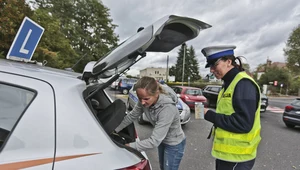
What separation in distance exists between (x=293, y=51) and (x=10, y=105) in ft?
171

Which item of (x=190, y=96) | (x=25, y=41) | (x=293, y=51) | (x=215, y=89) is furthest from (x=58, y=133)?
(x=293, y=51)

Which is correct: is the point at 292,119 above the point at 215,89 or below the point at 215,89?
below

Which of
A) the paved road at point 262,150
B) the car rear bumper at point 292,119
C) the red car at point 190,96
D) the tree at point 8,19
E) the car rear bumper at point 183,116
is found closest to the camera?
the paved road at point 262,150

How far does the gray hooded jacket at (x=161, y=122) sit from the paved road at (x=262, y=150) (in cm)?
196

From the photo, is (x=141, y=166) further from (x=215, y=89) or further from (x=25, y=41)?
(x=215, y=89)

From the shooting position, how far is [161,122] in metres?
1.72

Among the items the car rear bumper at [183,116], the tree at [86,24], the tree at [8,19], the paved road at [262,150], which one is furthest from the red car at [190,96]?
the tree at [86,24]

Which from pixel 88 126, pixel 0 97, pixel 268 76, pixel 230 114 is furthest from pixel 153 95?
pixel 268 76

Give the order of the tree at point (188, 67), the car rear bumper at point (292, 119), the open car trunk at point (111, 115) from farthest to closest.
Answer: the tree at point (188, 67) → the car rear bumper at point (292, 119) → the open car trunk at point (111, 115)

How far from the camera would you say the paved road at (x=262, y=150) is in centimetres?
414

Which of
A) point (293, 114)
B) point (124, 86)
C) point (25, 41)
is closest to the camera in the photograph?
point (25, 41)

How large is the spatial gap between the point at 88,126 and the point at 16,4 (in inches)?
401

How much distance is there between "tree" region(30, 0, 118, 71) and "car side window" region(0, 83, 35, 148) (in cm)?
2591

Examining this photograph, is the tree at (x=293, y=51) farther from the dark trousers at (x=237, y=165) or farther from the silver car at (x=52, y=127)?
the silver car at (x=52, y=127)
